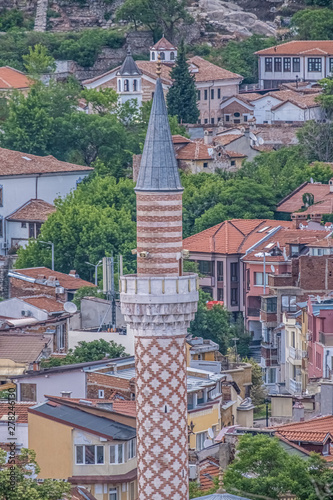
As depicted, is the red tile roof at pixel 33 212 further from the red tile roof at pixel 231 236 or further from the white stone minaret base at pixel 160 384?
the white stone minaret base at pixel 160 384

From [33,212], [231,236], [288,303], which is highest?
[33,212]

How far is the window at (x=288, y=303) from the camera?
8694 cm

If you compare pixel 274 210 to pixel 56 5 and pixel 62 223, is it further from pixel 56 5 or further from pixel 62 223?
pixel 56 5

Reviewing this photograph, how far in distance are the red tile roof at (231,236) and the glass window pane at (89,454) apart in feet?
151

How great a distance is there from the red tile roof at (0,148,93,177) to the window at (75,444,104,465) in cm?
5490

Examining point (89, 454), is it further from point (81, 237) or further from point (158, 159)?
point (81, 237)

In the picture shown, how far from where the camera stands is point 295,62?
13938 centimetres

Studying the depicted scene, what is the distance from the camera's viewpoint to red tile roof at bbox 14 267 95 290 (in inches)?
3642

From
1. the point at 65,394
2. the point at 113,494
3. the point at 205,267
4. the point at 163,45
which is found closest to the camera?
the point at 113,494

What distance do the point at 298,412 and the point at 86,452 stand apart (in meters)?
8.76

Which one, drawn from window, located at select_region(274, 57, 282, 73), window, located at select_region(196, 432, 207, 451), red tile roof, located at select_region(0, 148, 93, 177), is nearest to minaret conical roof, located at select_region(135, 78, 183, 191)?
window, located at select_region(196, 432, 207, 451)

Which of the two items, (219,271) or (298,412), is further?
(219,271)

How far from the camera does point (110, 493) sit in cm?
5616

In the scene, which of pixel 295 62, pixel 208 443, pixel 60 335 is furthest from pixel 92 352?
pixel 295 62
